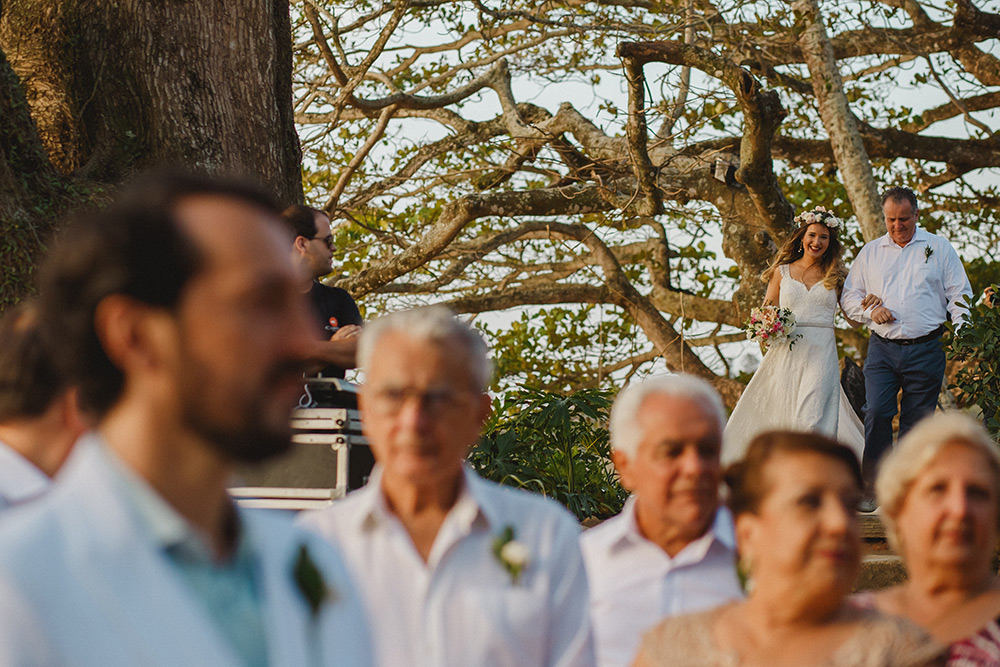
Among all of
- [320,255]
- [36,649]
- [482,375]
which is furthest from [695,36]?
[36,649]

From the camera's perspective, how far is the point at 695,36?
1010 centimetres

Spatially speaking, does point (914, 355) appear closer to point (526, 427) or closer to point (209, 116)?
point (526, 427)

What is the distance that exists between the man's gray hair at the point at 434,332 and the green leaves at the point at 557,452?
452cm

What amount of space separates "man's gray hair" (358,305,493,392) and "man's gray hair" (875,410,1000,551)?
89cm

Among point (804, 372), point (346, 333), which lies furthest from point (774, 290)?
point (346, 333)

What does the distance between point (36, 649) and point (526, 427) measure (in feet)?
21.4

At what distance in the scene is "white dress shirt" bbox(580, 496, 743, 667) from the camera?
2.81 meters

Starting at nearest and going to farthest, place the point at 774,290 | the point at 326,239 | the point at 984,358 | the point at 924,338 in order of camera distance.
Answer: the point at 326,239 → the point at 984,358 → the point at 924,338 → the point at 774,290

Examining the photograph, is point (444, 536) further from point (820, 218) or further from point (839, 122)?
point (839, 122)

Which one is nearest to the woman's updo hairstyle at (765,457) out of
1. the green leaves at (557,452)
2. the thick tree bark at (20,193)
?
the thick tree bark at (20,193)

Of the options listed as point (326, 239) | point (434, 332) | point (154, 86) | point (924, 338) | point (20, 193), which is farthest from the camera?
point (924, 338)

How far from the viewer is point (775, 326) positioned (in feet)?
29.1

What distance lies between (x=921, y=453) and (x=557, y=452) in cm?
526

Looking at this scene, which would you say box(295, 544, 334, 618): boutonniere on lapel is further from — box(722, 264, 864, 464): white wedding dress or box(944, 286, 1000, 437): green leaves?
box(722, 264, 864, 464): white wedding dress
